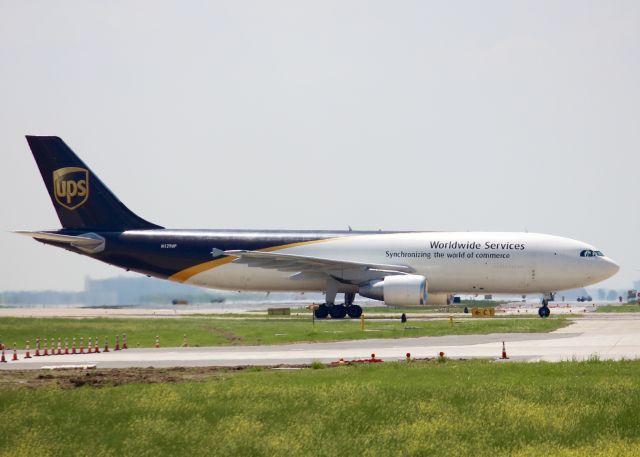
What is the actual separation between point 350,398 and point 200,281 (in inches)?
1629

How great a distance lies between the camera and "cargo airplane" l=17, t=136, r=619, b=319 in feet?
182

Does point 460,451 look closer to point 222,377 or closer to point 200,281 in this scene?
point 222,377

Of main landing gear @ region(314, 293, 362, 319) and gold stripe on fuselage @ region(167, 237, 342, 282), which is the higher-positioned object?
gold stripe on fuselage @ region(167, 237, 342, 282)

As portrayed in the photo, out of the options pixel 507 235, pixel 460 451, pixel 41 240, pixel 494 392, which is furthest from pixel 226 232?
pixel 460 451

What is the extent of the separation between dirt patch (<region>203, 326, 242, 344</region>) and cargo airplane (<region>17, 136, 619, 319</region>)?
8485 mm

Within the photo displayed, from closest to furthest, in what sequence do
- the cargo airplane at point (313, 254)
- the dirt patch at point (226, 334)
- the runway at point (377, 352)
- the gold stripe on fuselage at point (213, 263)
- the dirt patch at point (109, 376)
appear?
1. the dirt patch at point (109, 376)
2. the runway at point (377, 352)
3. the dirt patch at point (226, 334)
4. the cargo airplane at point (313, 254)
5. the gold stripe on fuselage at point (213, 263)

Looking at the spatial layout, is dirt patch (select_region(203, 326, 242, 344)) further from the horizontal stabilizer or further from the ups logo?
the ups logo

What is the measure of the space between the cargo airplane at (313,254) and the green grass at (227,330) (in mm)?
6149

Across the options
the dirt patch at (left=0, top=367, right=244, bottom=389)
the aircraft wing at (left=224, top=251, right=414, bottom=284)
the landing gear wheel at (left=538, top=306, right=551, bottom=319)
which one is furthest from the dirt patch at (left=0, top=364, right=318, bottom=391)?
the landing gear wheel at (left=538, top=306, right=551, bottom=319)

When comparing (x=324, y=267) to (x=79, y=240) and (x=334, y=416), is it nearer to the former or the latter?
(x=79, y=240)

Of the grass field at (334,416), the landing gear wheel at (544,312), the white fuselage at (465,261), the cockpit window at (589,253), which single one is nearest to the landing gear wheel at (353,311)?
the white fuselage at (465,261)

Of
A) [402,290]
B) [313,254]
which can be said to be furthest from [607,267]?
[313,254]

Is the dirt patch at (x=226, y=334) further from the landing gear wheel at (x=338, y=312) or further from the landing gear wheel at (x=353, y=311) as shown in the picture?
the landing gear wheel at (x=353, y=311)

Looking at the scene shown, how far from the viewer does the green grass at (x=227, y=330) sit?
3847 cm
